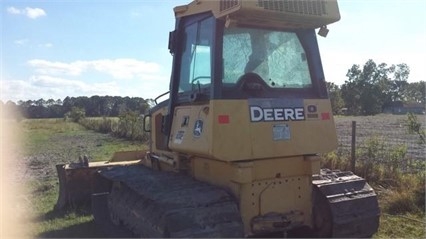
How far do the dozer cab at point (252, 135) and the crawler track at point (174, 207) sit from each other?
0.01 meters

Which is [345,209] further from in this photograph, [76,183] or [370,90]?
[370,90]

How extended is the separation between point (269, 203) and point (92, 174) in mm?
4152

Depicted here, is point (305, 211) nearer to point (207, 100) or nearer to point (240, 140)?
point (240, 140)

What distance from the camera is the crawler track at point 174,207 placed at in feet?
12.6

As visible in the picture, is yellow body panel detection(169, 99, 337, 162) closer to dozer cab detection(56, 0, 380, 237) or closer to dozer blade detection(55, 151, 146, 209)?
dozer cab detection(56, 0, 380, 237)

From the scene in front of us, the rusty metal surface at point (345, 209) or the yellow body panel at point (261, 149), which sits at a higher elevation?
the yellow body panel at point (261, 149)

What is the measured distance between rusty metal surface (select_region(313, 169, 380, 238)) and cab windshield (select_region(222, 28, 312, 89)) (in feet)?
4.07

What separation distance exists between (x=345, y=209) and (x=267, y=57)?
1913 millimetres

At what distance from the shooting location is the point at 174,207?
402 cm

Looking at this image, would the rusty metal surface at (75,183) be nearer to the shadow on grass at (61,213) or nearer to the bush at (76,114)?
the shadow on grass at (61,213)

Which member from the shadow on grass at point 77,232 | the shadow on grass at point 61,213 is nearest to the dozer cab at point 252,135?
the shadow on grass at point 77,232

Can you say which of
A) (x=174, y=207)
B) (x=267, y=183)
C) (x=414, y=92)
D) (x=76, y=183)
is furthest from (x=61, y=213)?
(x=414, y=92)

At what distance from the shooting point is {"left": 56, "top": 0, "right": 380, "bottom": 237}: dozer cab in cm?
428

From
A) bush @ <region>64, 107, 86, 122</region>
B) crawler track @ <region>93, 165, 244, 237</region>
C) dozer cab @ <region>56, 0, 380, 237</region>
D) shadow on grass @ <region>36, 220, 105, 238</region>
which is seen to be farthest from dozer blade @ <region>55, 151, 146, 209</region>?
bush @ <region>64, 107, 86, 122</region>
